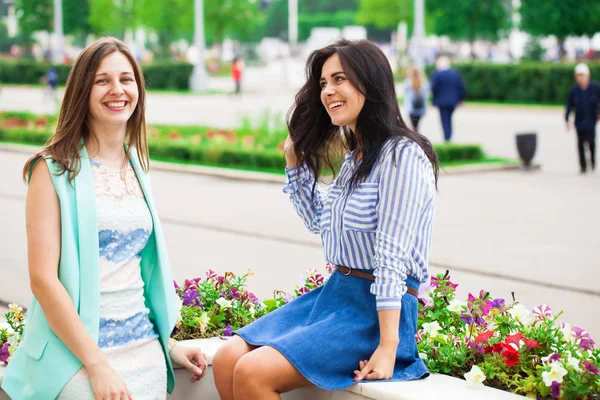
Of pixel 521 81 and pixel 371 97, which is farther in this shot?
pixel 521 81

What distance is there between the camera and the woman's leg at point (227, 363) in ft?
10.6

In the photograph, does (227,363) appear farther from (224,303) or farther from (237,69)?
(237,69)

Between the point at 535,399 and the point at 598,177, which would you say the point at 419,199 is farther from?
the point at 598,177

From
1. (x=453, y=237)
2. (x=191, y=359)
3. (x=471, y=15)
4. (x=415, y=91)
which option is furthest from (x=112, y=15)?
(x=191, y=359)

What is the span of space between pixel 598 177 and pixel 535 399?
37.2 feet

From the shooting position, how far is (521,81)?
3009cm

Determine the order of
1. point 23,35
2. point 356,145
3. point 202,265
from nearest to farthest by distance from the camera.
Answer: point 356,145 → point 202,265 → point 23,35

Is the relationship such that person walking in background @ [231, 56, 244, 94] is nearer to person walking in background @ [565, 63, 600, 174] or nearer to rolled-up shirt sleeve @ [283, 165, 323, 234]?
person walking in background @ [565, 63, 600, 174]

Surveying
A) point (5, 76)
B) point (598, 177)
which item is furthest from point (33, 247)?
point (5, 76)

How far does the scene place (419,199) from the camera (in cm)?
322

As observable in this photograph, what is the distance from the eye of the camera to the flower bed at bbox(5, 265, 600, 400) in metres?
3.16

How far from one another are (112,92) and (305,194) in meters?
0.94

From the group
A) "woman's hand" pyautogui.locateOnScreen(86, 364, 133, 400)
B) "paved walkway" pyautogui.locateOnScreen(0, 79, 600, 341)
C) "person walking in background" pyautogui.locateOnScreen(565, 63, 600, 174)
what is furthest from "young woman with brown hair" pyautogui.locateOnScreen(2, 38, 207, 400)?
"person walking in background" pyautogui.locateOnScreen(565, 63, 600, 174)

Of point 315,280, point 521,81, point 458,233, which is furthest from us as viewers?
point 521,81
